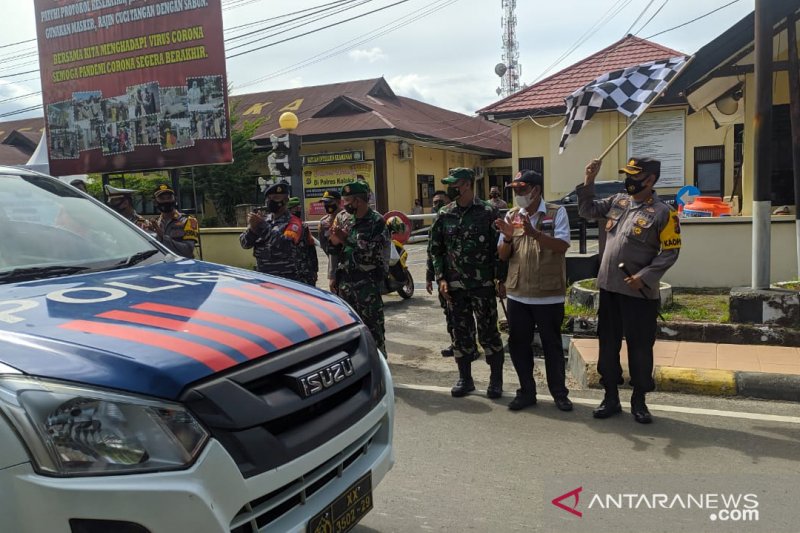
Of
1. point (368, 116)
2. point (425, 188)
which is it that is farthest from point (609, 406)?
point (425, 188)

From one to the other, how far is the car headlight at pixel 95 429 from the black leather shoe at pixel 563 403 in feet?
11.5

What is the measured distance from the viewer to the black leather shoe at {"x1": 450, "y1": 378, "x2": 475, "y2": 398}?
5172 millimetres

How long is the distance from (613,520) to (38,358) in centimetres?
275

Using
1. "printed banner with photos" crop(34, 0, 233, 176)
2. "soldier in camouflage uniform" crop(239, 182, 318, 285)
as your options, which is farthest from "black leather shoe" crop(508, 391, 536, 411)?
"printed banner with photos" crop(34, 0, 233, 176)

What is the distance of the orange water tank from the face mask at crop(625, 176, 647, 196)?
6.31m

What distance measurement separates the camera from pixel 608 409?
4562 mm

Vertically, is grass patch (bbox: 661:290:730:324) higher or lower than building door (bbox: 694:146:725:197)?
lower

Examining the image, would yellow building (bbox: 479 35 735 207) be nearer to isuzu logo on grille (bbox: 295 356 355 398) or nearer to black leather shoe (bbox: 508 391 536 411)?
black leather shoe (bbox: 508 391 536 411)

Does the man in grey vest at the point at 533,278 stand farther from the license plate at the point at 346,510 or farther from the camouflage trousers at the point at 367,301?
the license plate at the point at 346,510

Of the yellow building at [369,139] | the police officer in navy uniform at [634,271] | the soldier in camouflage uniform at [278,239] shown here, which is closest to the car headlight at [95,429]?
the police officer in navy uniform at [634,271]

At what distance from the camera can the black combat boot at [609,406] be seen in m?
4.54

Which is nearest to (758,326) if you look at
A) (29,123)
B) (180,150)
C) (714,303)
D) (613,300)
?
(714,303)

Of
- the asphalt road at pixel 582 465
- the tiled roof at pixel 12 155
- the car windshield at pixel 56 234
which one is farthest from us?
the tiled roof at pixel 12 155

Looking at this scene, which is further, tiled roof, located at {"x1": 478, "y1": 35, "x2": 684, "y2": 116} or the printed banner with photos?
tiled roof, located at {"x1": 478, "y1": 35, "x2": 684, "y2": 116}
